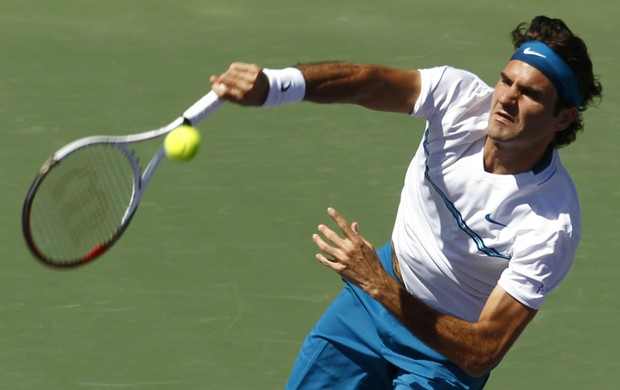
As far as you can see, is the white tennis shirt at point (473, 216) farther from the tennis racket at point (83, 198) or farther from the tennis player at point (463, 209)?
the tennis racket at point (83, 198)

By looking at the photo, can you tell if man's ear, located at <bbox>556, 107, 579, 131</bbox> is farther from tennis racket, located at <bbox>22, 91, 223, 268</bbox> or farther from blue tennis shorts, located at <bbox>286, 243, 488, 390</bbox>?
tennis racket, located at <bbox>22, 91, 223, 268</bbox>

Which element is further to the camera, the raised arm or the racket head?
the racket head

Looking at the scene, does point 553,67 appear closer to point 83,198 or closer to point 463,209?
point 463,209

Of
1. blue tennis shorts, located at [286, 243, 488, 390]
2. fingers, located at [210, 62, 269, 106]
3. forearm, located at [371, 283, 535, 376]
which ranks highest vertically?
fingers, located at [210, 62, 269, 106]

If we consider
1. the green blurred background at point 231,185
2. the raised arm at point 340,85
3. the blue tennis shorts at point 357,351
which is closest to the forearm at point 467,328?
the blue tennis shorts at point 357,351

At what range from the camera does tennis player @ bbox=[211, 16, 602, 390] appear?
544cm

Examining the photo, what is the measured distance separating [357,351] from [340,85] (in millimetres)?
1180

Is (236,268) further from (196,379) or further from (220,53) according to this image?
(220,53)

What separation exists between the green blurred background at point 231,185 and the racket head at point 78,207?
1.38 m

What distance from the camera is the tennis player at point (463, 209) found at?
544cm

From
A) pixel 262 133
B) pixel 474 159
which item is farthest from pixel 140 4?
pixel 474 159

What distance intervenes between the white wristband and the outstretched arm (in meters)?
0.45

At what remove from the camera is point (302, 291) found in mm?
7512

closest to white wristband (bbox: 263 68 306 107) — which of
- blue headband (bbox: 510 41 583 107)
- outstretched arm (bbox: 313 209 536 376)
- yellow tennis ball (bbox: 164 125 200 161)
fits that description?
yellow tennis ball (bbox: 164 125 200 161)
